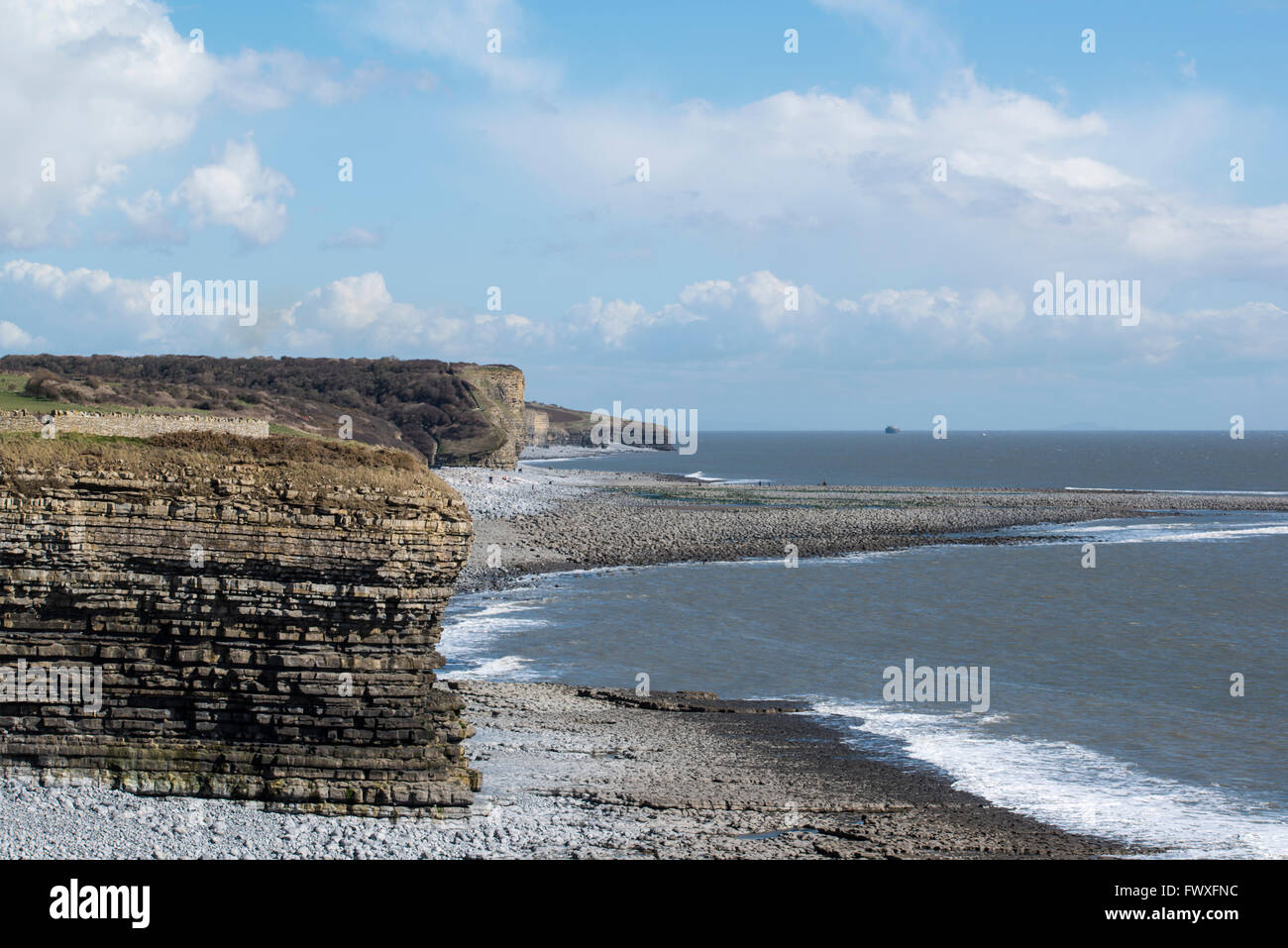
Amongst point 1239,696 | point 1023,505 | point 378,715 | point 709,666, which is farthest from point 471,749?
point 1023,505

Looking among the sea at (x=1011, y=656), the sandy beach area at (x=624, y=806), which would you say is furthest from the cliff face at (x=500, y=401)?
the sandy beach area at (x=624, y=806)

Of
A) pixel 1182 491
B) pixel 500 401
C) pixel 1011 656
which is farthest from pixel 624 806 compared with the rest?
pixel 500 401

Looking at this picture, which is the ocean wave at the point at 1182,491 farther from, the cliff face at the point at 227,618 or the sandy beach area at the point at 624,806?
the cliff face at the point at 227,618

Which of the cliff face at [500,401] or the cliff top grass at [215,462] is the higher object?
the cliff face at [500,401]

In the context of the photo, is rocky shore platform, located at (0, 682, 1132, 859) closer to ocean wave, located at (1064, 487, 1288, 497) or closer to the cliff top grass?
the cliff top grass

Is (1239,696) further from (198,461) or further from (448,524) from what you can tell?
(198,461)

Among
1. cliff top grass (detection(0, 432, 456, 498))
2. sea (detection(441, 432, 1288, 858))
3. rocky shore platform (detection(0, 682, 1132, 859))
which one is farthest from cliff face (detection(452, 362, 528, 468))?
cliff top grass (detection(0, 432, 456, 498))

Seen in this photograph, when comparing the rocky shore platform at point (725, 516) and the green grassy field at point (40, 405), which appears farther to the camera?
the rocky shore platform at point (725, 516)

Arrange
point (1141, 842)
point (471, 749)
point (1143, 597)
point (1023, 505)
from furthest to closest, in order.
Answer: point (1023, 505)
point (1143, 597)
point (471, 749)
point (1141, 842)
